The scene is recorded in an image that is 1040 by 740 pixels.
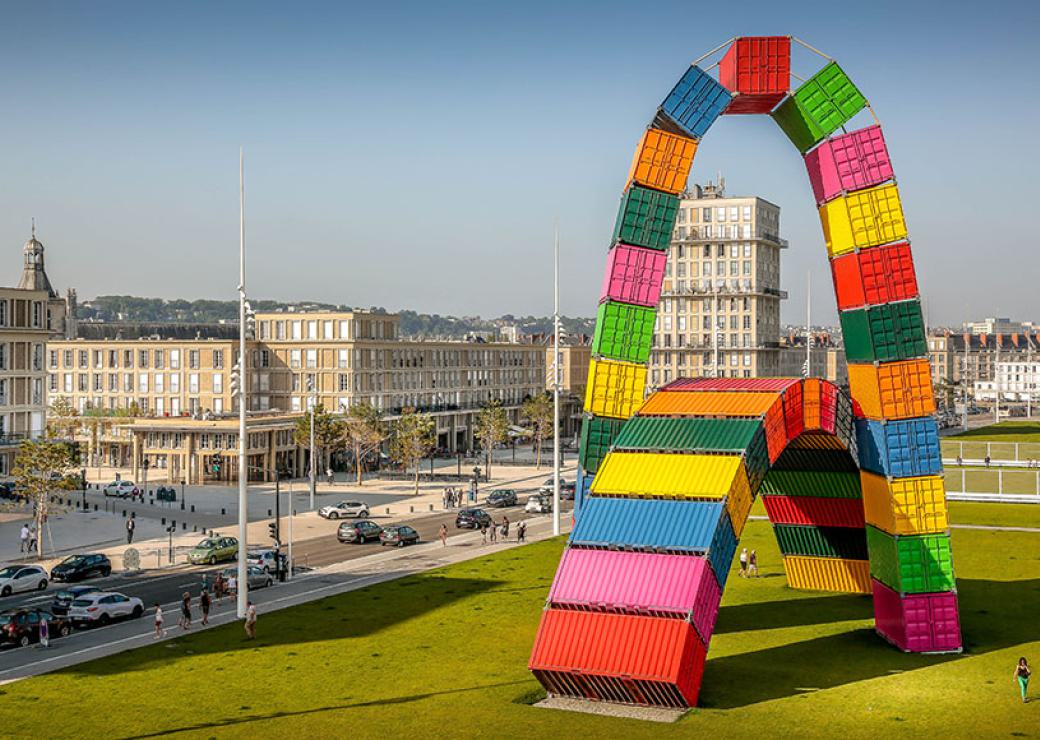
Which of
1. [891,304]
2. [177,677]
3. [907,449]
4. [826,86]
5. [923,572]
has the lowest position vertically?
[177,677]

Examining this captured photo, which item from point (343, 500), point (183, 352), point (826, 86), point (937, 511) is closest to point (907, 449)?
point (937, 511)

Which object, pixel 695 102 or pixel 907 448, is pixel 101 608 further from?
pixel 907 448

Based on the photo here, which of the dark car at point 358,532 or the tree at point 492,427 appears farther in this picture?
the tree at point 492,427

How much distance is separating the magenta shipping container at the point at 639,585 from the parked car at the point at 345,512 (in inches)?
2156

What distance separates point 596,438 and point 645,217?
8.73 meters

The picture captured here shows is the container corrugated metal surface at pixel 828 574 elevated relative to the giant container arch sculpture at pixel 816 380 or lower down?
lower down

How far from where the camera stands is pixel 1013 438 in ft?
521

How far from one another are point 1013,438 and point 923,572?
406 feet

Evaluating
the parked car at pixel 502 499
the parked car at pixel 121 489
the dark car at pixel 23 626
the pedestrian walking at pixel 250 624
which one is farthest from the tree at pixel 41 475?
the parked car at pixel 502 499

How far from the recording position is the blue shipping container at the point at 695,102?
46.7 meters

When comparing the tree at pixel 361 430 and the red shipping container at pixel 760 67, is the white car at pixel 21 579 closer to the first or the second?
the red shipping container at pixel 760 67

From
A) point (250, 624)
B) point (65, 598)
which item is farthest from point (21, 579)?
point (250, 624)

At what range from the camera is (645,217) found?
4709 cm

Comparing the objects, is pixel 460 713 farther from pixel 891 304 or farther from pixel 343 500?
pixel 343 500
